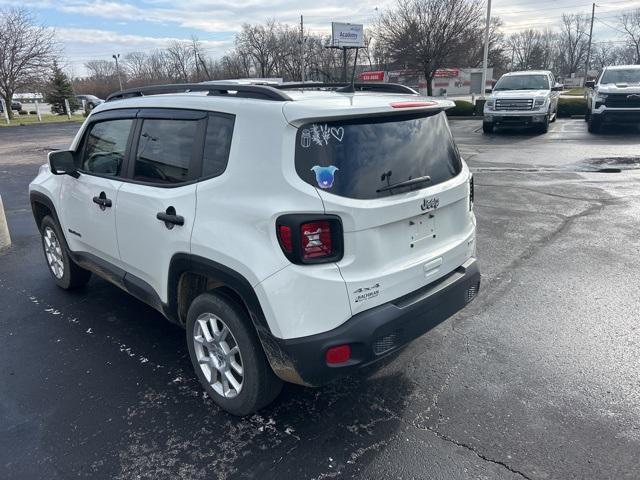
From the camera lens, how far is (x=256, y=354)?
8.84 feet

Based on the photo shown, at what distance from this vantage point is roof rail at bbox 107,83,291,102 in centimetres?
263

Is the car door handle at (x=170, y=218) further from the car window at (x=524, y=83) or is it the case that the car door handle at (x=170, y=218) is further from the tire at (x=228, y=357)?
the car window at (x=524, y=83)

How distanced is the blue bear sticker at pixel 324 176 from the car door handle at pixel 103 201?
6.21ft

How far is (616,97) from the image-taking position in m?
15.1

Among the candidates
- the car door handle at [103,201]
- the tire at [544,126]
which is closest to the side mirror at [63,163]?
the car door handle at [103,201]

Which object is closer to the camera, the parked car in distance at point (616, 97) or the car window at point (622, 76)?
the parked car in distance at point (616, 97)

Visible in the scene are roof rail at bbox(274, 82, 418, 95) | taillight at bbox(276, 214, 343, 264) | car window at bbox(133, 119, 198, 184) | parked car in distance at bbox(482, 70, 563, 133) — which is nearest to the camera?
taillight at bbox(276, 214, 343, 264)

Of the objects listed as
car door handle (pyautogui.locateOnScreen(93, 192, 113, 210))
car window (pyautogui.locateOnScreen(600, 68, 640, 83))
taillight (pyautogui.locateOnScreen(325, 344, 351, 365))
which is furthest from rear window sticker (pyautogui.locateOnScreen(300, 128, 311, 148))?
car window (pyautogui.locateOnScreen(600, 68, 640, 83))

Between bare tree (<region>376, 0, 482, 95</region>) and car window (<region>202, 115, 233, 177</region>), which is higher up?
bare tree (<region>376, 0, 482, 95</region>)

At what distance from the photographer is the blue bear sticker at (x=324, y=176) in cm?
244

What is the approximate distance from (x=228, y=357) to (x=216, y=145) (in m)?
1.25

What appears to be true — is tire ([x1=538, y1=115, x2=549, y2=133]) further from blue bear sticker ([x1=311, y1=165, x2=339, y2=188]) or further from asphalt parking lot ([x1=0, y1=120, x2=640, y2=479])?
blue bear sticker ([x1=311, y1=165, x2=339, y2=188])

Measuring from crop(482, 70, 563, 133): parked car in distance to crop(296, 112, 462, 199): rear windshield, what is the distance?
1515 centimetres

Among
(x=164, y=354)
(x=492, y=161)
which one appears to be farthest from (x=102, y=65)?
(x=164, y=354)
